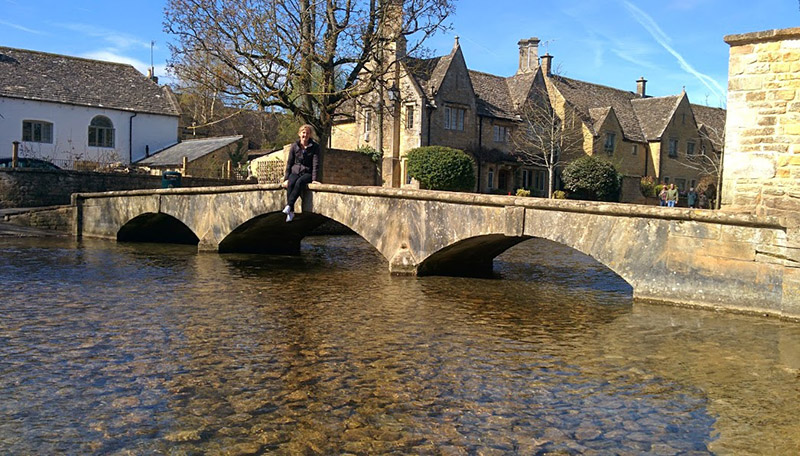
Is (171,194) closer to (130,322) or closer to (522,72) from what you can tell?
(130,322)

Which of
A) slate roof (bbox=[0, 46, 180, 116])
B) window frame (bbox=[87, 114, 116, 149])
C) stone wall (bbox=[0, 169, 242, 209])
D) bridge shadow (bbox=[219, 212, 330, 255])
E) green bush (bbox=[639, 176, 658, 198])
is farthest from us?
green bush (bbox=[639, 176, 658, 198])

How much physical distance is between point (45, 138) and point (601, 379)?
38.7m

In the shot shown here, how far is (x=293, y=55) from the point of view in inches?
884

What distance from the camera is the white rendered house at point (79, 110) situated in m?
36.7

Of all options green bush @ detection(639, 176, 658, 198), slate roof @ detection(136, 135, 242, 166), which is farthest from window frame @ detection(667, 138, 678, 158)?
slate roof @ detection(136, 135, 242, 166)

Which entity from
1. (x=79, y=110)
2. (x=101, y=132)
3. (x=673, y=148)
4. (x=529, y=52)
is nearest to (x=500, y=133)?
(x=529, y=52)

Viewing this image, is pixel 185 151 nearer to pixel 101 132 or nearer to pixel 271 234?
pixel 101 132

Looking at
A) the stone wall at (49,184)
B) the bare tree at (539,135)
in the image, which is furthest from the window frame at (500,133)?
the stone wall at (49,184)

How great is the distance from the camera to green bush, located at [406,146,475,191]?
1304 inches

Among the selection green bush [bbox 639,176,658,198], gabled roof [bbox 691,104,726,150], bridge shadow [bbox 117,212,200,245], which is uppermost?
gabled roof [bbox 691,104,726,150]

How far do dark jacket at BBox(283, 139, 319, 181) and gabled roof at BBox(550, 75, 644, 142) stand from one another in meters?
35.0

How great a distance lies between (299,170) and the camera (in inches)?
544

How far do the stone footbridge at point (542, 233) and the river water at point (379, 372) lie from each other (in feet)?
1.59

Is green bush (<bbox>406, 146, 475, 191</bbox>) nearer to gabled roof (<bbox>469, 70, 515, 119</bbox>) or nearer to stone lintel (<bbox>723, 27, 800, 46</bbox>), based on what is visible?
gabled roof (<bbox>469, 70, 515, 119</bbox>)
